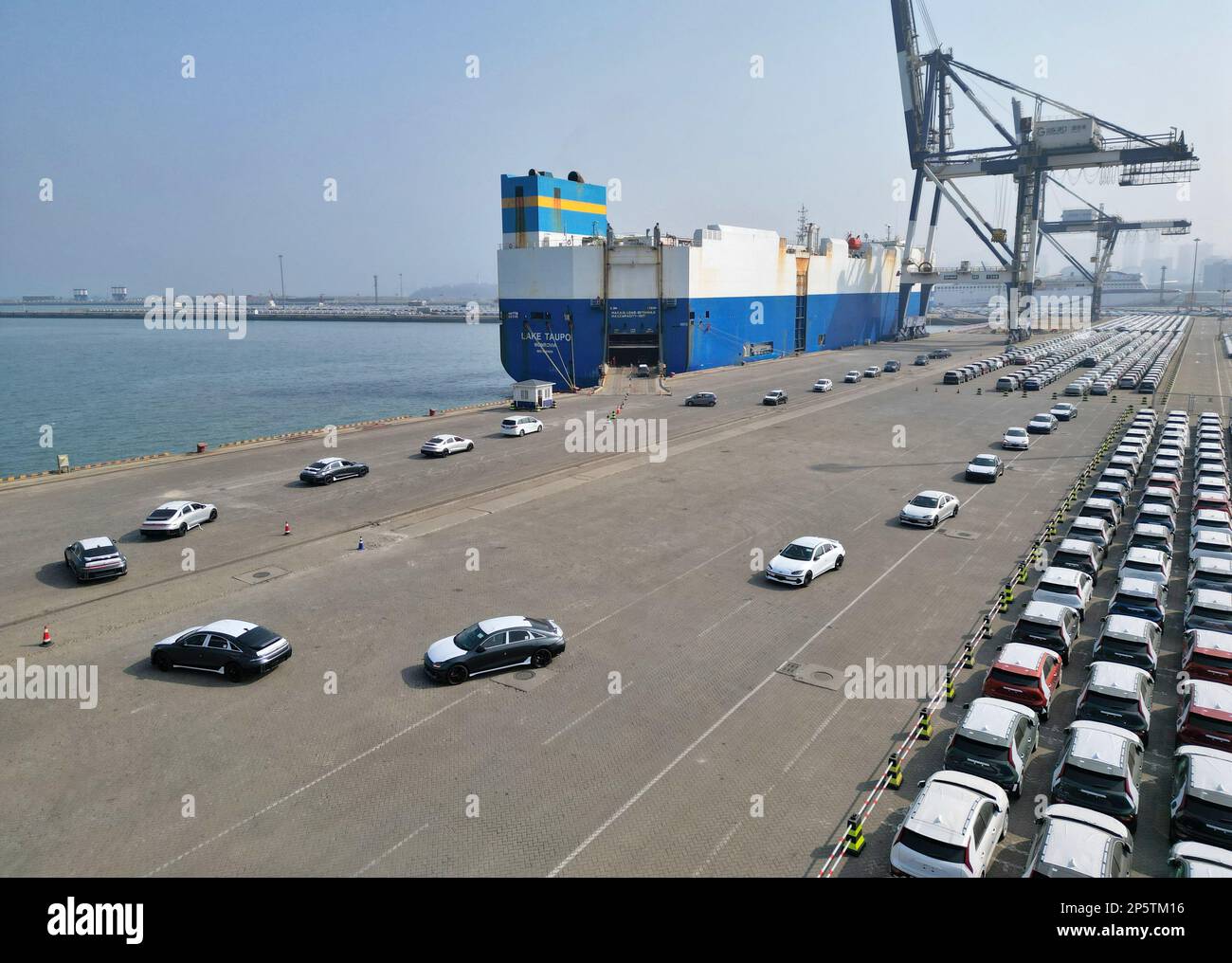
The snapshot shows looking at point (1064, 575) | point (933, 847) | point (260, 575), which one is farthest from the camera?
point (260, 575)

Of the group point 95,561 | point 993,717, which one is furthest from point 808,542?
point 95,561

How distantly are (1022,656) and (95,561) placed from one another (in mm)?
23554

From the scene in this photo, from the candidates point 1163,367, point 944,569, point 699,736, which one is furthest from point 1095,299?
point 699,736

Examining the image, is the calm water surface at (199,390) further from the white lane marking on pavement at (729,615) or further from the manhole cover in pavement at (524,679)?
the white lane marking on pavement at (729,615)

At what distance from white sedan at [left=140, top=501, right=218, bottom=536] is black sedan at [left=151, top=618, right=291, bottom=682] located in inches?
398

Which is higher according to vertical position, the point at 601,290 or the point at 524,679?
the point at 601,290

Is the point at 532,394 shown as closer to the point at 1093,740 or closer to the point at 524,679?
the point at 524,679

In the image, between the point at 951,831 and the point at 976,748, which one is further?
the point at 976,748

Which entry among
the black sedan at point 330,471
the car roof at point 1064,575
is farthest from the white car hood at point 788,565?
the black sedan at point 330,471

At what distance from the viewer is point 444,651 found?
17.3m

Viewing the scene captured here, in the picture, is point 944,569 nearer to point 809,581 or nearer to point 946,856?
point 809,581

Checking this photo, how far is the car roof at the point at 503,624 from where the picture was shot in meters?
17.5

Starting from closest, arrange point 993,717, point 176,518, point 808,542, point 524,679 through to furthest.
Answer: point 993,717 < point 524,679 < point 808,542 < point 176,518
